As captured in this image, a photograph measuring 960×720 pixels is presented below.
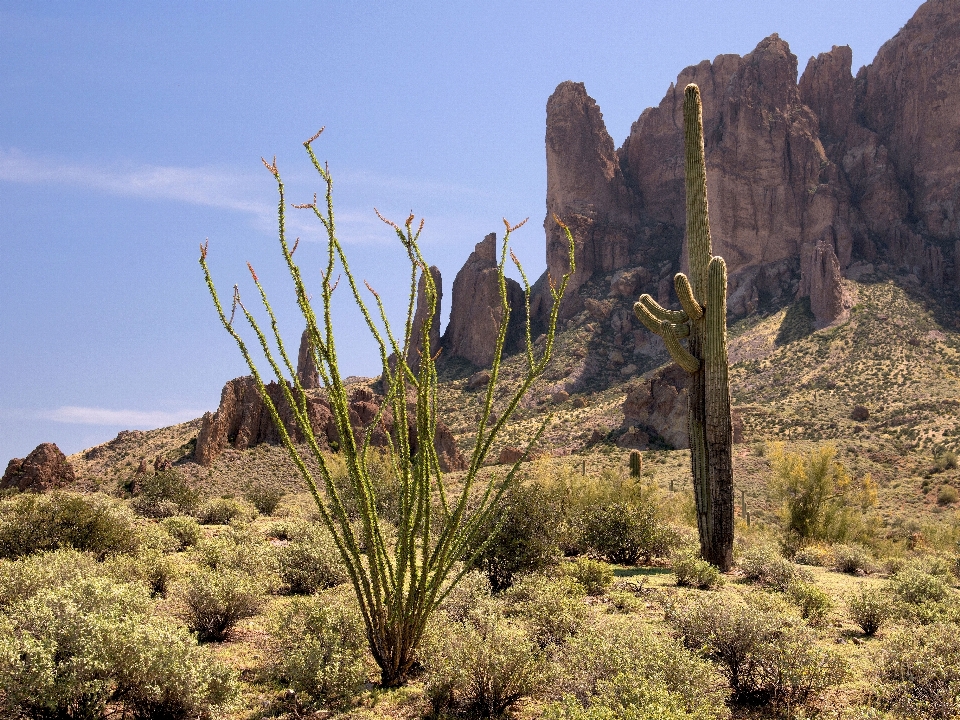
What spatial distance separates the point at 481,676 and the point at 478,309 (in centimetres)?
7247

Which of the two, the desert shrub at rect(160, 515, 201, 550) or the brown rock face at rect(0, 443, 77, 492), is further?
the brown rock face at rect(0, 443, 77, 492)

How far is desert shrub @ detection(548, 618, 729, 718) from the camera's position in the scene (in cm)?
472

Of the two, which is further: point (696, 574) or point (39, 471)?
point (39, 471)

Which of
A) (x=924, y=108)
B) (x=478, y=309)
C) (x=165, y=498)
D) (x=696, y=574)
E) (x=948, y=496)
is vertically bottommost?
(x=948, y=496)

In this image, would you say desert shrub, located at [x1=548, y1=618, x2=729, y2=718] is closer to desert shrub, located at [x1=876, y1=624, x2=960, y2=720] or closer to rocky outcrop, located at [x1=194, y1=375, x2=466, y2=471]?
desert shrub, located at [x1=876, y1=624, x2=960, y2=720]

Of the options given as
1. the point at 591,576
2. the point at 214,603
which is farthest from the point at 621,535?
the point at 214,603

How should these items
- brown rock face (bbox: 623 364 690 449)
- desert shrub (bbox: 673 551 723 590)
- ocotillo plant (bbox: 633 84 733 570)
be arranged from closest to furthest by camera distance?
desert shrub (bbox: 673 551 723 590), ocotillo plant (bbox: 633 84 733 570), brown rock face (bbox: 623 364 690 449)

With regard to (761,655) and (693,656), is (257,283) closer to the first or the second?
(693,656)

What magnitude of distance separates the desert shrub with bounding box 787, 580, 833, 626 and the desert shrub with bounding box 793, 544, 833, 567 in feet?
18.2

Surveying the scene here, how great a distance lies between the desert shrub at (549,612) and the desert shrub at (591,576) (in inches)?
64.8

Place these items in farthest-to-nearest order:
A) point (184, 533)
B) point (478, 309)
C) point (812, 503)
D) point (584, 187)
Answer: point (584, 187) < point (478, 309) < point (812, 503) < point (184, 533)

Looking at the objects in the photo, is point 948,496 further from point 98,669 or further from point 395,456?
point 98,669

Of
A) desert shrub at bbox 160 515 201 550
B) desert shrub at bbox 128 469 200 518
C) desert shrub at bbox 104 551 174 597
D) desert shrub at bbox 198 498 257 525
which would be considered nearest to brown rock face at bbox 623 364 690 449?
desert shrub at bbox 128 469 200 518

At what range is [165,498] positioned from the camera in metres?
19.8
